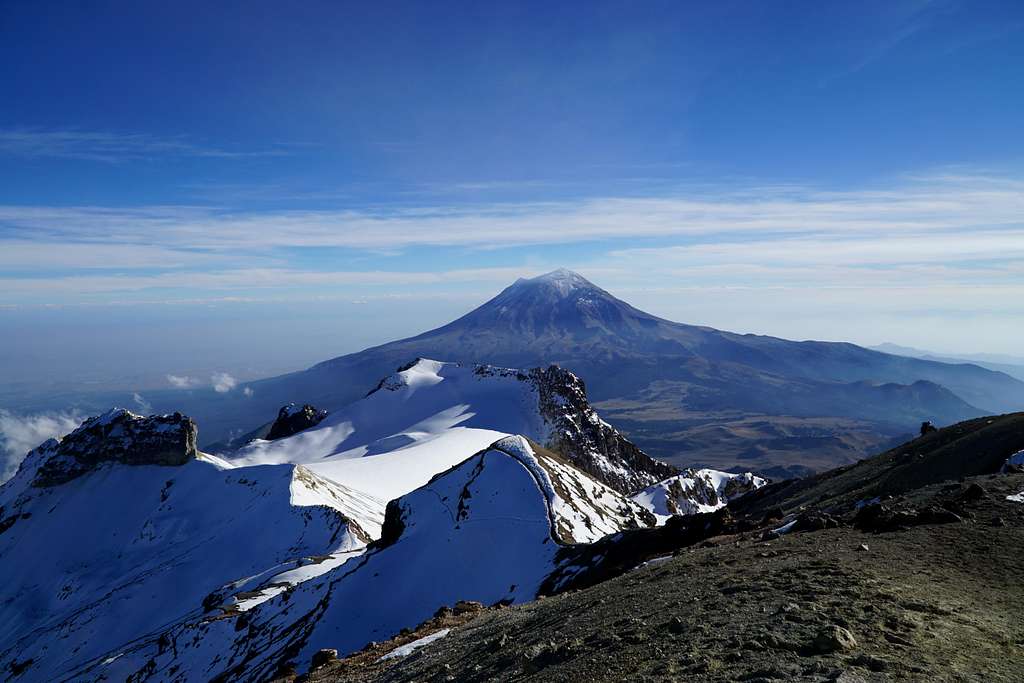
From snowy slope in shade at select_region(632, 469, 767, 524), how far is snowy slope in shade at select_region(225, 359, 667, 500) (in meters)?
15.3

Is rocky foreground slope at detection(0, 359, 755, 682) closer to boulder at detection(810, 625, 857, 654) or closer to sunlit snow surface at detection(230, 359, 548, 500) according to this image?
sunlit snow surface at detection(230, 359, 548, 500)

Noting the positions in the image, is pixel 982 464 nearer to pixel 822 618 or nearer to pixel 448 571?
pixel 822 618

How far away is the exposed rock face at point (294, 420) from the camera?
15900 cm

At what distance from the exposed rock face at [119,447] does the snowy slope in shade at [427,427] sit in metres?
15.6

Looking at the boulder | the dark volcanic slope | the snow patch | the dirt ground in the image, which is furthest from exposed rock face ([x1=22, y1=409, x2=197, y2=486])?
the boulder

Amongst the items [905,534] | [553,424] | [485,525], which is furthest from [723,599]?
[553,424]

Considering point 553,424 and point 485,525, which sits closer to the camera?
point 485,525

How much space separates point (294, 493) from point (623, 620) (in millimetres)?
72488

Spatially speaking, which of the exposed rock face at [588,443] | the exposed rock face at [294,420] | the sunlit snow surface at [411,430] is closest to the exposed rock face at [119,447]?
the sunlit snow surface at [411,430]

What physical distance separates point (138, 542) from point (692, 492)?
287 ft

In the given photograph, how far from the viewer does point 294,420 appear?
161000 millimetres

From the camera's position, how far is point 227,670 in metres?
41.7

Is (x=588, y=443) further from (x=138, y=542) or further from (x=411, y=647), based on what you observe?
(x=411, y=647)

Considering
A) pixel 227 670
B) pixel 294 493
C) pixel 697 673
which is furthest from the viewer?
pixel 294 493
